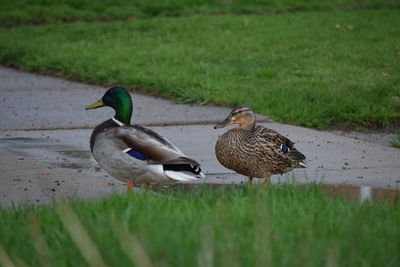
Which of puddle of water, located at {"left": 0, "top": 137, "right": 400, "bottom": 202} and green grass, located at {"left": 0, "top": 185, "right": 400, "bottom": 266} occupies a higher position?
green grass, located at {"left": 0, "top": 185, "right": 400, "bottom": 266}

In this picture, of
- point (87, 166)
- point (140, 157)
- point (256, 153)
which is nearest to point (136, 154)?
point (140, 157)

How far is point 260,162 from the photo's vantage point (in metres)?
6.41

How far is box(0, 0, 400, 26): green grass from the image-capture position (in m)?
17.5

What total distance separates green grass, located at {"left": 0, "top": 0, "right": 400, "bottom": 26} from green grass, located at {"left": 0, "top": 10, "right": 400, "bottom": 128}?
5.12 feet

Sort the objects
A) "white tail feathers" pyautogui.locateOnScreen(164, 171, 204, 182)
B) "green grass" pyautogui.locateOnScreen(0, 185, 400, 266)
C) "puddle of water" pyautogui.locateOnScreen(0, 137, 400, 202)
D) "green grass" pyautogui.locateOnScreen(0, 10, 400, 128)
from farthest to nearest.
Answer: "green grass" pyautogui.locateOnScreen(0, 10, 400, 128) < "puddle of water" pyautogui.locateOnScreen(0, 137, 400, 202) < "white tail feathers" pyautogui.locateOnScreen(164, 171, 204, 182) < "green grass" pyautogui.locateOnScreen(0, 185, 400, 266)

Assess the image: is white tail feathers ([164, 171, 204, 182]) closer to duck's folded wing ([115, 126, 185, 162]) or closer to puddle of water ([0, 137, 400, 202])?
duck's folded wing ([115, 126, 185, 162])

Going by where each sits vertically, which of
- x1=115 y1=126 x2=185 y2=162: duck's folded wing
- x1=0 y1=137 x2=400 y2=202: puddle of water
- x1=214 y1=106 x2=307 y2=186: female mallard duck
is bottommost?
x1=0 y1=137 x2=400 y2=202: puddle of water

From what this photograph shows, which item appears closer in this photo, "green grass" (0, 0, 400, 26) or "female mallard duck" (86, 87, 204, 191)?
"female mallard duck" (86, 87, 204, 191)

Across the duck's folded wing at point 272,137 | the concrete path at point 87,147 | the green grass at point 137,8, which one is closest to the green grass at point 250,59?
the concrete path at point 87,147

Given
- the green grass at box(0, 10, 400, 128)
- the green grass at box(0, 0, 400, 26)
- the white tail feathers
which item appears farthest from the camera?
the green grass at box(0, 0, 400, 26)

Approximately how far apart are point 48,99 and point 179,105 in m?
1.68

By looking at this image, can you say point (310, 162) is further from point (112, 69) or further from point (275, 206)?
point (112, 69)

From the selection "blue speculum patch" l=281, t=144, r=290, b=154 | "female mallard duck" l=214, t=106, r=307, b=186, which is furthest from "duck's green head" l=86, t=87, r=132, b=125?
"blue speculum patch" l=281, t=144, r=290, b=154

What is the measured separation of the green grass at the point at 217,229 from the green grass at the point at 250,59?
152 inches
